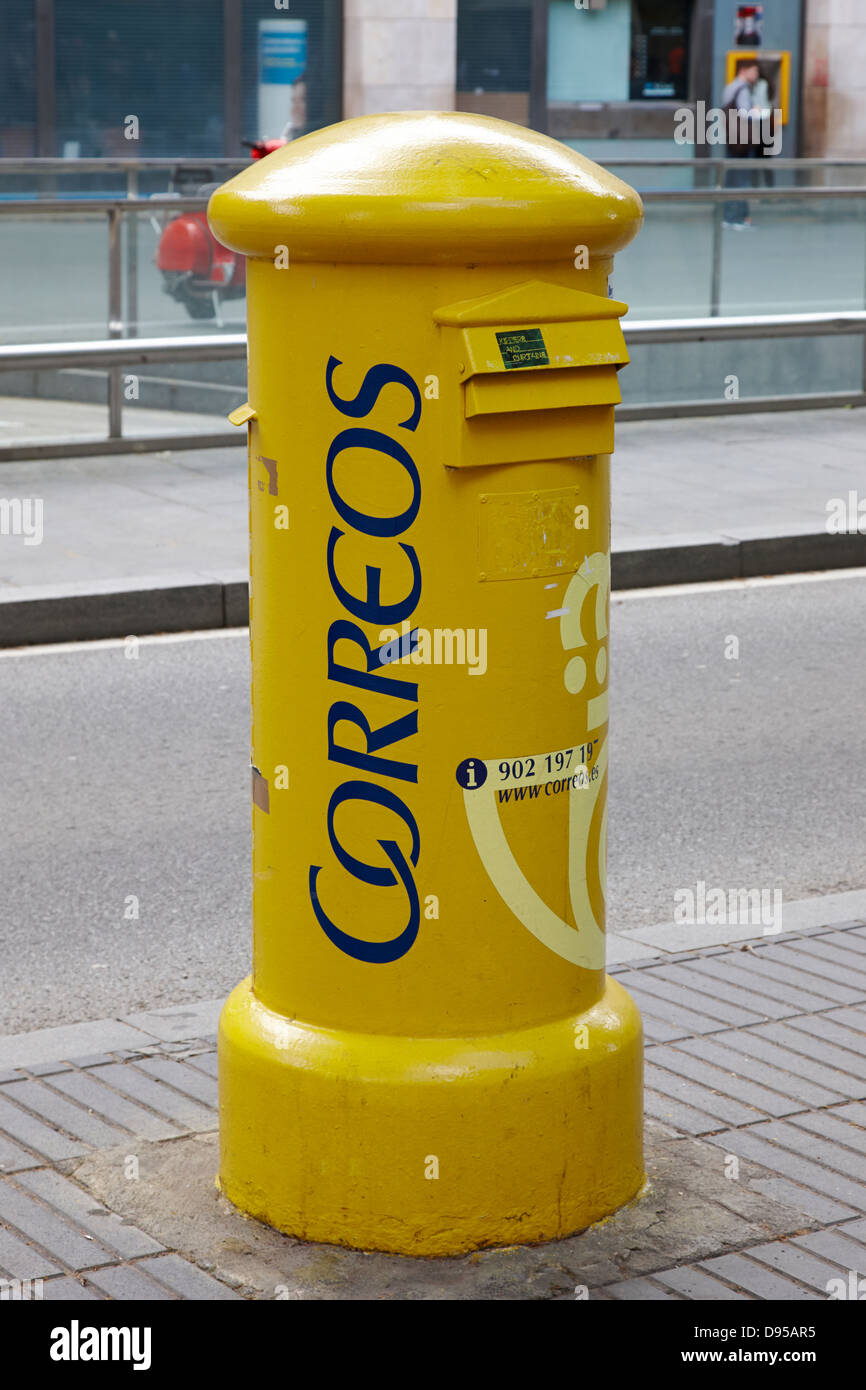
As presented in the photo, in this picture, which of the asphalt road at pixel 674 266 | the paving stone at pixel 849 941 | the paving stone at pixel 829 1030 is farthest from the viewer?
the asphalt road at pixel 674 266

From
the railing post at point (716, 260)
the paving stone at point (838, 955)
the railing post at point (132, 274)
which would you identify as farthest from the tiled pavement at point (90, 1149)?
the railing post at point (716, 260)

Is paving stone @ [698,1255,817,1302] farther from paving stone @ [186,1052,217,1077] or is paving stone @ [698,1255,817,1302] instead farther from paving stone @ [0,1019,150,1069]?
paving stone @ [0,1019,150,1069]

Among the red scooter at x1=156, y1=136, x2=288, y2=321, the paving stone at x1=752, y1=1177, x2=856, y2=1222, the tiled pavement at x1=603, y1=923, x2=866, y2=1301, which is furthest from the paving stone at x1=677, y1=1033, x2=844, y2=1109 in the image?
the red scooter at x1=156, y1=136, x2=288, y2=321

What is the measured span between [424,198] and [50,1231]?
1872 mm

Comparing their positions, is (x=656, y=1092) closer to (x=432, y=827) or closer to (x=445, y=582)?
(x=432, y=827)

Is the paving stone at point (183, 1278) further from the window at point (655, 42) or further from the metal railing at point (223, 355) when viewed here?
the window at point (655, 42)

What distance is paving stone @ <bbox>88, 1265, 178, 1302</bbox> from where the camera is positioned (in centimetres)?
319

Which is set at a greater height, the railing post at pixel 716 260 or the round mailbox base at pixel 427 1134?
the railing post at pixel 716 260

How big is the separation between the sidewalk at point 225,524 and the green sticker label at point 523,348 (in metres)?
5.44

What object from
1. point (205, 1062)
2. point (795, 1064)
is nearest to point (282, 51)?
point (205, 1062)

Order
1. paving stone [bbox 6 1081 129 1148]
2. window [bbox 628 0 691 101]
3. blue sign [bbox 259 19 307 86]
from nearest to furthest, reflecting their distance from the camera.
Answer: paving stone [bbox 6 1081 129 1148]
blue sign [bbox 259 19 307 86]
window [bbox 628 0 691 101]

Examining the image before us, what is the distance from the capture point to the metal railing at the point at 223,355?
11.6 meters

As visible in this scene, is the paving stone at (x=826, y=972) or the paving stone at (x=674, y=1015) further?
the paving stone at (x=826, y=972)

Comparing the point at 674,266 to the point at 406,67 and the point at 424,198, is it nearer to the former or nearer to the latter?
the point at 406,67
